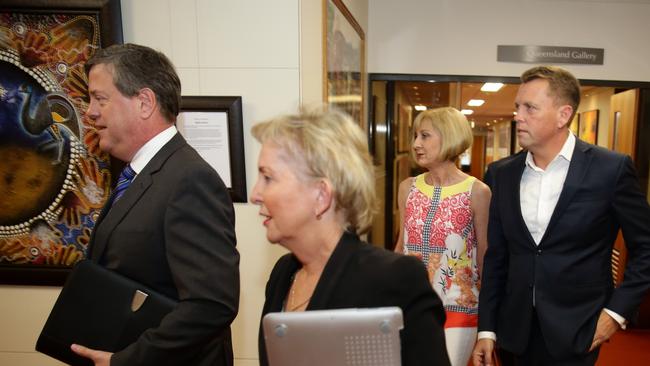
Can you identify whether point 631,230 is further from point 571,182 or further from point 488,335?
point 488,335

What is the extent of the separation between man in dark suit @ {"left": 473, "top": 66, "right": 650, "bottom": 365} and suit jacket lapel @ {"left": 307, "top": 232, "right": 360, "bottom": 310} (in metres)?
1.02

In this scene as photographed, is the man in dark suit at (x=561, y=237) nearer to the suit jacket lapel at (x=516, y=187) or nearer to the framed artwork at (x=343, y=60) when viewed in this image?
the suit jacket lapel at (x=516, y=187)

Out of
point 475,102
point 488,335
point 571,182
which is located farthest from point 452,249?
point 475,102

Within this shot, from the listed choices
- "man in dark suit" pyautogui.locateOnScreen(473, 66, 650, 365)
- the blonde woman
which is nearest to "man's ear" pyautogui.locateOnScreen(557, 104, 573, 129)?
"man in dark suit" pyautogui.locateOnScreen(473, 66, 650, 365)

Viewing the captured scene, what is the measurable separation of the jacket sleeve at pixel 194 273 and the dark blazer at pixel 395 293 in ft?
1.17

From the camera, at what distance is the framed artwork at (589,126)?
484cm

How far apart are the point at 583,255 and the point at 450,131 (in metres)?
0.88

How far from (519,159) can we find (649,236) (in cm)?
52

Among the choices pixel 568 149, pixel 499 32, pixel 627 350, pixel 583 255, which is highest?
pixel 499 32

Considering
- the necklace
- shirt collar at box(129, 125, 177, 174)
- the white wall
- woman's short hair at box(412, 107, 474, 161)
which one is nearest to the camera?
the necklace

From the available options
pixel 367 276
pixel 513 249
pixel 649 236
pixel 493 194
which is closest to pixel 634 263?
pixel 649 236

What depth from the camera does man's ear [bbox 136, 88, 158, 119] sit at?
4.04 ft

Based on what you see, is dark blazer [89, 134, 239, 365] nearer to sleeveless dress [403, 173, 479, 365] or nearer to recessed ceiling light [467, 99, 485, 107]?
sleeveless dress [403, 173, 479, 365]

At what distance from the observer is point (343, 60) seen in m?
2.78
